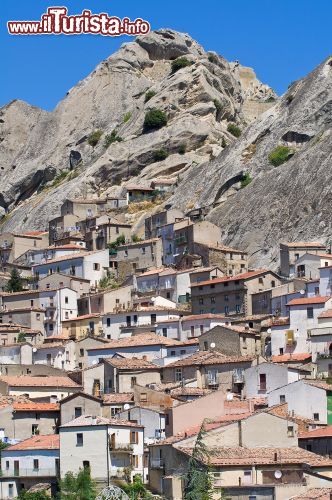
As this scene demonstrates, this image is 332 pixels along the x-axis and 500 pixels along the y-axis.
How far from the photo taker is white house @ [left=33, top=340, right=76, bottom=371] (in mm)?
89375

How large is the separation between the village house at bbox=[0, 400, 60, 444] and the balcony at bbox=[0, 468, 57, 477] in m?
5.56

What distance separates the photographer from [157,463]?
2366 inches

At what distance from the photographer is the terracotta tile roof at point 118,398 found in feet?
235

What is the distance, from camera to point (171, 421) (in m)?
64.7

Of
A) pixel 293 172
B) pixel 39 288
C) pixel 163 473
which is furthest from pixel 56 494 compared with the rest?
pixel 293 172

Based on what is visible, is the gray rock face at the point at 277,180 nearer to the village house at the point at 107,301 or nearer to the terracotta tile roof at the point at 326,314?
the village house at the point at 107,301

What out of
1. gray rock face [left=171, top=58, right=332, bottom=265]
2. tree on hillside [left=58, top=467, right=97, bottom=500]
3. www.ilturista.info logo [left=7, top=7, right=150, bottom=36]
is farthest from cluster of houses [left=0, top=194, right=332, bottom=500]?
www.ilturista.info logo [left=7, top=7, right=150, bottom=36]

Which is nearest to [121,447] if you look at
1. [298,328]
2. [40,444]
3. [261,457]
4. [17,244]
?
[40,444]

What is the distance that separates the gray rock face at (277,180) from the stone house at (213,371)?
23470mm

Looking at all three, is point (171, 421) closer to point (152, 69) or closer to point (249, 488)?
point (249, 488)

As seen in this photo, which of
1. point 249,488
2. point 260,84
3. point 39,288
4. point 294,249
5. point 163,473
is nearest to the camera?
point 249,488

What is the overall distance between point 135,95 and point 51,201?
21644mm

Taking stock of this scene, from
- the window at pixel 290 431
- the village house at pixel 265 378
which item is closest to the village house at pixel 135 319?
the village house at pixel 265 378

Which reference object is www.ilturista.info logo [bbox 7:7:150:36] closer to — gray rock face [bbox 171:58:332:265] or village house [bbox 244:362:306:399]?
gray rock face [bbox 171:58:332:265]
